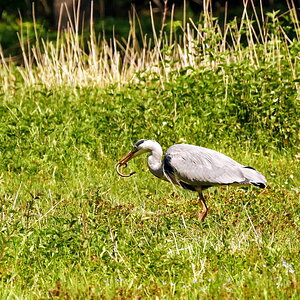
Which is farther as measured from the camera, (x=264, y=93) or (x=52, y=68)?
(x=52, y=68)

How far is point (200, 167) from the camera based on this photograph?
23.7 feet

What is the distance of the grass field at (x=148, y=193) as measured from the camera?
520 centimetres

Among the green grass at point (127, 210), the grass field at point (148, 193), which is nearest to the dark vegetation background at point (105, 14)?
the grass field at point (148, 193)

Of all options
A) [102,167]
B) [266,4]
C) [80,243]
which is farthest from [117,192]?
[266,4]

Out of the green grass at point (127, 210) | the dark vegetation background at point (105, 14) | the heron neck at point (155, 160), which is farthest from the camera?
the dark vegetation background at point (105, 14)

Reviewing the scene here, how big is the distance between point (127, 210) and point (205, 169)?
91cm

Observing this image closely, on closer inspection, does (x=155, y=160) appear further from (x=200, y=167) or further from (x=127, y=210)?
(x=127, y=210)

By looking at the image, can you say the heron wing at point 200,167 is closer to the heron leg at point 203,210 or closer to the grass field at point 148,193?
the heron leg at point 203,210

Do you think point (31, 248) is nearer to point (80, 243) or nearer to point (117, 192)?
point (80, 243)

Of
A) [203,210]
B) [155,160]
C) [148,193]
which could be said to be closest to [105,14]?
[148,193]

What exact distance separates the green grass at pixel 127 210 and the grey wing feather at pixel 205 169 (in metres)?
0.29

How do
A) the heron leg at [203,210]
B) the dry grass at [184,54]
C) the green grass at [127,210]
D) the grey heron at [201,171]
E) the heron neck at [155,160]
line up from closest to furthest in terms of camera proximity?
the green grass at [127,210] → the heron leg at [203,210] → the grey heron at [201,171] → the heron neck at [155,160] → the dry grass at [184,54]

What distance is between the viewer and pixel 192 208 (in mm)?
7465

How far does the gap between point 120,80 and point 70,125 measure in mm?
1849
